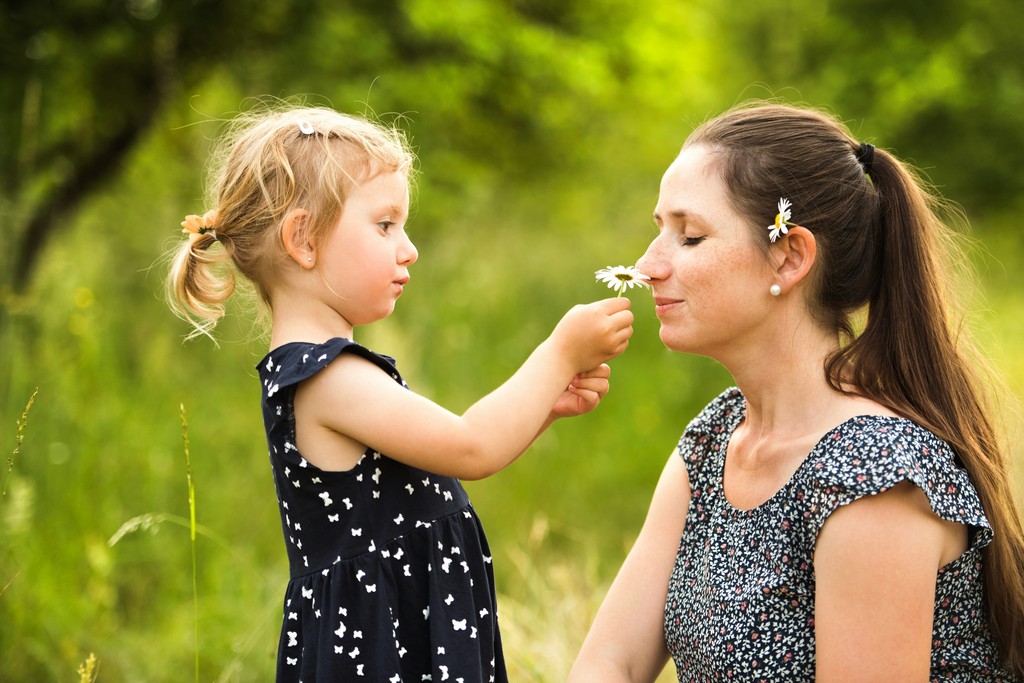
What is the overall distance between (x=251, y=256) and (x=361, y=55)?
5.61 metres

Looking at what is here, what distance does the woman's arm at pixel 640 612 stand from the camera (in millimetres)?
2365

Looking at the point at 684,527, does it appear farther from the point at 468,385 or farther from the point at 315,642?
the point at 468,385

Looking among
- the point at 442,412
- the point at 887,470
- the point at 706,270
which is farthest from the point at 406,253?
the point at 887,470

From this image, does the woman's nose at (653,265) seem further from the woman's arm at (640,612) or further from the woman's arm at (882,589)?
the woman's arm at (882,589)

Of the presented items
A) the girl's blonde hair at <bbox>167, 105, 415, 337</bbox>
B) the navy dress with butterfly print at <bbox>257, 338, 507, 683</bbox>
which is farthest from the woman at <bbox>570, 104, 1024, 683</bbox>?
the girl's blonde hair at <bbox>167, 105, 415, 337</bbox>

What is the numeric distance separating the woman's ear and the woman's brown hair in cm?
3

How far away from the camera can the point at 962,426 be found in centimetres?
212

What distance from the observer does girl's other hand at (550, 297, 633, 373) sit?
215cm

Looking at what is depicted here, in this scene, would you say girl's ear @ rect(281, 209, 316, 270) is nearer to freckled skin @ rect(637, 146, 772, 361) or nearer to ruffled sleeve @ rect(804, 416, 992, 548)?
freckled skin @ rect(637, 146, 772, 361)

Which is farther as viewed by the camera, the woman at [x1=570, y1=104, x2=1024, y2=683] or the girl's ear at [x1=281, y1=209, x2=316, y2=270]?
the girl's ear at [x1=281, y1=209, x2=316, y2=270]

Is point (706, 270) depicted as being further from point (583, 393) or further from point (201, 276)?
point (201, 276)

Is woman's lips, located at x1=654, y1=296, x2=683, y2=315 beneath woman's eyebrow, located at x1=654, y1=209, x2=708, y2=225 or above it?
beneath

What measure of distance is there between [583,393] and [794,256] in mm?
497

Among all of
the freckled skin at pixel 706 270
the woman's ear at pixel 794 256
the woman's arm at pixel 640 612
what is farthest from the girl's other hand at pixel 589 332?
the woman's arm at pixel 640 612
